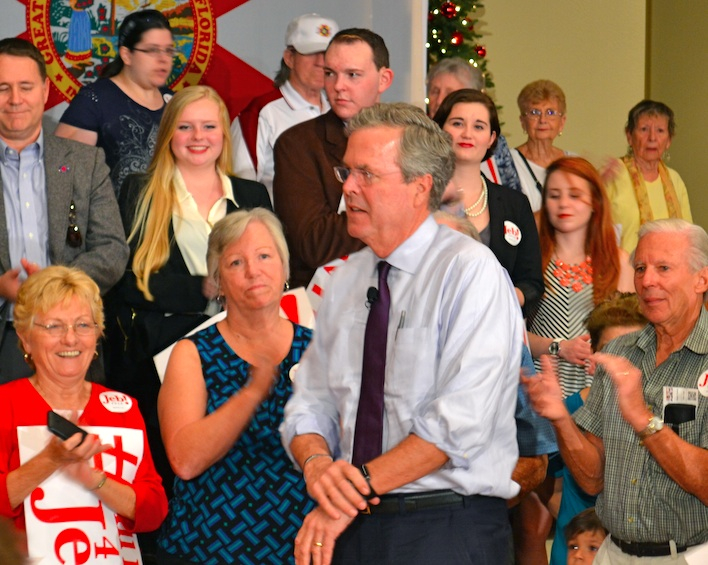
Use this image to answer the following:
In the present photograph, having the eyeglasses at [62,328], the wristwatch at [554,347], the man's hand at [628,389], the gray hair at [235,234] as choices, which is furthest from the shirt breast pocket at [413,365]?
the wristwatch at [554,347]

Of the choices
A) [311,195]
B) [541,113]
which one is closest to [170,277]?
[311,195]

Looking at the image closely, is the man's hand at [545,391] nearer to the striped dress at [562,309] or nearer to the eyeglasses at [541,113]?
the striped dress at [562,309]

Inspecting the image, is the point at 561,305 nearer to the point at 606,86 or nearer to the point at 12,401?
the point at 12,401

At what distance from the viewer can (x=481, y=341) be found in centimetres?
241

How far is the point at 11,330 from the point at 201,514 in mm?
1220

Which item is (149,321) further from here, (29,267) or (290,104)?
(290,104)

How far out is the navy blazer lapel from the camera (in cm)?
409

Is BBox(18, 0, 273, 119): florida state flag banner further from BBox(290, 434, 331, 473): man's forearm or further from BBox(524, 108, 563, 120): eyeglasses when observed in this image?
BBox(290, 434, 331, 473): man's forearm

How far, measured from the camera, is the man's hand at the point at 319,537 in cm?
243

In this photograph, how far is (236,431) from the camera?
307 centimetres

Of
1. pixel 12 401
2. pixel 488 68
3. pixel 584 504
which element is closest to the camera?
pixel 12 401

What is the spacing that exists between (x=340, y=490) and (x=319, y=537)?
0.43ft

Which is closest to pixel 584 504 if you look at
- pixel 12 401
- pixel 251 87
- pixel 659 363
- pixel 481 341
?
pixel 659 363

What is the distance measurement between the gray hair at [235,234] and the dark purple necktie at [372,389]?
3.21ft
